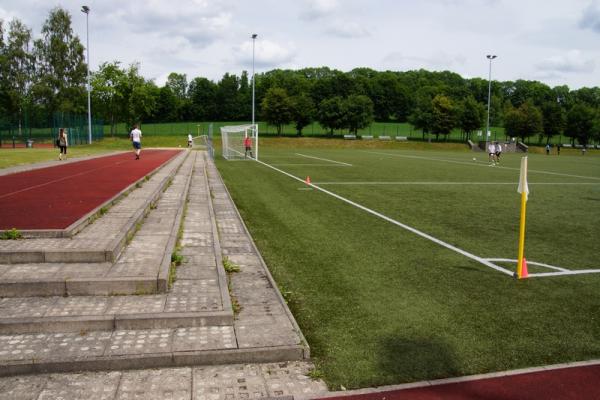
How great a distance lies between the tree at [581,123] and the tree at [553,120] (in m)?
1.32

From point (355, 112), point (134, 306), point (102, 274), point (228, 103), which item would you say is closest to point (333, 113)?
point (355, 112)

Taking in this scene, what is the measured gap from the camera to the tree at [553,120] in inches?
3580

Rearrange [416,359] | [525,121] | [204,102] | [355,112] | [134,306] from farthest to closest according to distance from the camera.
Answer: [204,102] → [355,112] → [525,121] → [134,306] → [416,359]

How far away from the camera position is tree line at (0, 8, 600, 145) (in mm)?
65125

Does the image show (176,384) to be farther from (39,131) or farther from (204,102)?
(204,102)

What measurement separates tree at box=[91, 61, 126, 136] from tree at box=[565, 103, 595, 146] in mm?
78623

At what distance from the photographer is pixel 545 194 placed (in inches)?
638

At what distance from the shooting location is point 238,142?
1524 inches

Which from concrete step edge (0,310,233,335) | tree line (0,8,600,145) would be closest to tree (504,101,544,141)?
tree line (0,8,600,145)

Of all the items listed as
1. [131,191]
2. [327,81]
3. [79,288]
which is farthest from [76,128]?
[327,81]

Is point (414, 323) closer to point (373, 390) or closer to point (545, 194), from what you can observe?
point (373, 390)

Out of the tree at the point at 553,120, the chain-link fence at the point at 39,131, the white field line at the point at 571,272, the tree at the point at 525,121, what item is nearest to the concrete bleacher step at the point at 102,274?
the white field line at the point at 571,272

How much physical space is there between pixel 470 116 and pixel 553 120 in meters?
18.7

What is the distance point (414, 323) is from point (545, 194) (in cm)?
1361
